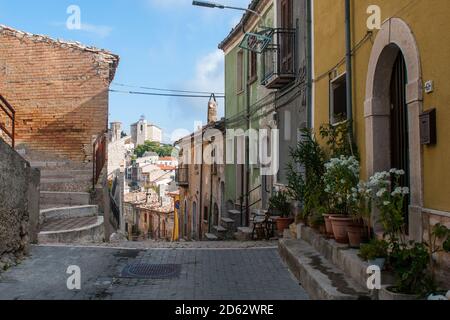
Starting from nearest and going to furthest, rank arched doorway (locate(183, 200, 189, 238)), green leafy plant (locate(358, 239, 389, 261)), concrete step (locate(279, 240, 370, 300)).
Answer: concrete step (locate(279, 240, 370, 300))
green leafy plant (locate(358, 239, 389, 261))
arched doorway (locate(183, 200, 189, 238))

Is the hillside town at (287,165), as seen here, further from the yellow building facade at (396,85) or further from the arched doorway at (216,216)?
the arched doorway at (216,216)

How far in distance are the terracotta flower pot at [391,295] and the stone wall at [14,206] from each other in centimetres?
550

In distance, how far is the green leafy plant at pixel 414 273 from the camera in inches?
162

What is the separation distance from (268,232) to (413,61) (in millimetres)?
7166

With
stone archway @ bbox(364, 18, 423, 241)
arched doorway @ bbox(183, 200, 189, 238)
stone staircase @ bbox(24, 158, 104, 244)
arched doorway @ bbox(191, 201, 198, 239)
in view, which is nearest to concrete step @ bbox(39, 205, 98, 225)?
stone staircase @ bbox(24, 158, 104, 244)

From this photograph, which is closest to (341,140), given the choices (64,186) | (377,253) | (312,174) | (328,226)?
(312,174)

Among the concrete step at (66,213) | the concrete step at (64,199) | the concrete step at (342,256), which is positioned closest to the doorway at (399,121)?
the concrete step at (342,256)

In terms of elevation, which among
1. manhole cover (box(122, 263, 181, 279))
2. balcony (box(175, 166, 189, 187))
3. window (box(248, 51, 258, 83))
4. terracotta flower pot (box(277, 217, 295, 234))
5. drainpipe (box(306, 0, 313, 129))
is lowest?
manhole cover (box(122, 263, 181, 279))

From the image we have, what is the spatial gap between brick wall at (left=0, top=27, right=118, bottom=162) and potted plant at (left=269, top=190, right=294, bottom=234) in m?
8.21

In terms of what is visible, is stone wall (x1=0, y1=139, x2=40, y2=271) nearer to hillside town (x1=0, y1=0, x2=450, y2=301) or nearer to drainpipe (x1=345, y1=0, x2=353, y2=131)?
hillside town (x1=0, y1=0, x2=450, y2=301)

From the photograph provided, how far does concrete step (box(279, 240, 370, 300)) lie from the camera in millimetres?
5016
